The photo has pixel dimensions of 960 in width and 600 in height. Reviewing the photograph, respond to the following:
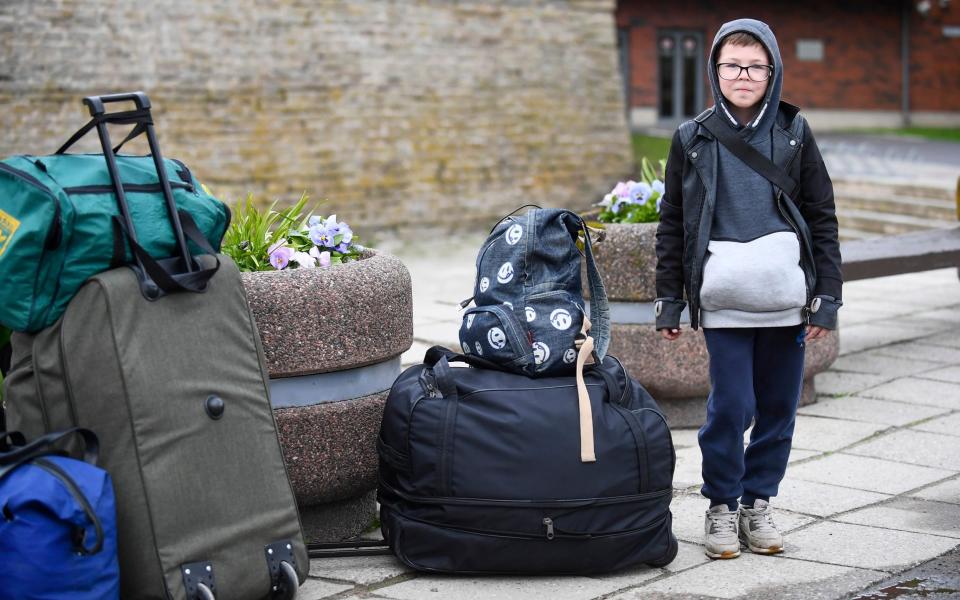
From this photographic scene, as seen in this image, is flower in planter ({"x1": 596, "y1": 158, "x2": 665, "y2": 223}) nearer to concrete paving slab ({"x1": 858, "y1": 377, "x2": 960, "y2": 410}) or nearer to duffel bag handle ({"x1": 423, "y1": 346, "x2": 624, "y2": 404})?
concrete paving slab ({"x1": 858, "y1": 377, "x2": 960, "y2": 410})

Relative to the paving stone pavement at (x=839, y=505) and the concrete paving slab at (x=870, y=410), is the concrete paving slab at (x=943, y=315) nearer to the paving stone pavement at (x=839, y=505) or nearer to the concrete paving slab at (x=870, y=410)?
the paving stone pavement at (x=839, y=505)

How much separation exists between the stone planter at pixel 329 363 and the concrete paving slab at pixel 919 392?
2.91 m

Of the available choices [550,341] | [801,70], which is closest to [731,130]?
[550,341]

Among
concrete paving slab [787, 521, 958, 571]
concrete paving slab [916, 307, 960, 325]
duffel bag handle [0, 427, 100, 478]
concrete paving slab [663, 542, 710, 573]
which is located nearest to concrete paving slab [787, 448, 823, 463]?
concrete paving slab [787, 521, 958, 571]

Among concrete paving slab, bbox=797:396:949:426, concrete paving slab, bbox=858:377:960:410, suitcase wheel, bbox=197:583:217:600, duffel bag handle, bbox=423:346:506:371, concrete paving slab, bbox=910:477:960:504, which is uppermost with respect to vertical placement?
duffel bag handle, bbox=423:346:506:371

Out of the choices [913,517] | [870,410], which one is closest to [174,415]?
→ [913,517]

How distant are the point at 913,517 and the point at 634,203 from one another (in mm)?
1928

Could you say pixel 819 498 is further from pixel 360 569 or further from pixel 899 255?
pixel 899 255

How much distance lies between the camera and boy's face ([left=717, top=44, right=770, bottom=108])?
11.4ft

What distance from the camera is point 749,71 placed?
11.4 feet

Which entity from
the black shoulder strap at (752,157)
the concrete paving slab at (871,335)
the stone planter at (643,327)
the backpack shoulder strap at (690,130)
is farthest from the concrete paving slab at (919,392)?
the backpack shoulder strap at (690,130)

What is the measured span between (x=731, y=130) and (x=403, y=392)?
1197mm

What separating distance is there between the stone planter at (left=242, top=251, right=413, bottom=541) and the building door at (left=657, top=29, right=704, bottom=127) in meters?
21.4

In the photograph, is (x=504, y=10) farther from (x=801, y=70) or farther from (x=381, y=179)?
(x=801, y=70)
